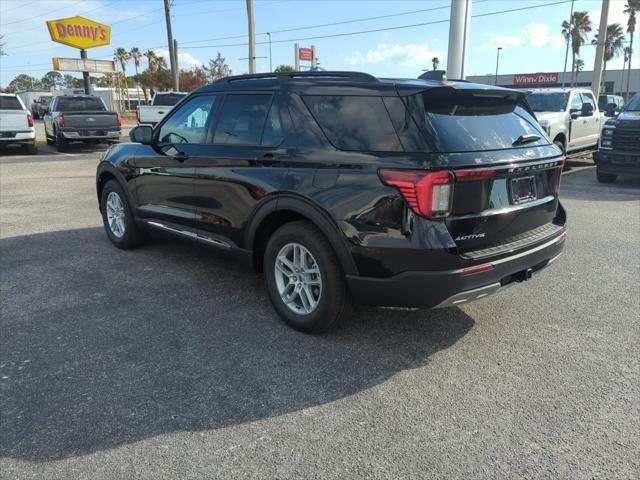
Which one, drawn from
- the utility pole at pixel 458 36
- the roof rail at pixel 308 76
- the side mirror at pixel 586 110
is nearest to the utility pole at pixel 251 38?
the utility pole at pixel 458 36

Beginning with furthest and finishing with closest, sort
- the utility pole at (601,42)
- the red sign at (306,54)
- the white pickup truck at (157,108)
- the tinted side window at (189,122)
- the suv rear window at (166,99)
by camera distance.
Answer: the red sign at (306,54)
the suv rear window at (166,99)
the white pickup truck at (157,108)
the utility pole at (601,42)
the tinted side window at (189,122)

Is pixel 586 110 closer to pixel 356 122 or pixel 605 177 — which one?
pixel 605 177

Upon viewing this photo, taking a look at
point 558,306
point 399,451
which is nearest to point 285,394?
point 399,451

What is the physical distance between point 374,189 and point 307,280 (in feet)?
3.10

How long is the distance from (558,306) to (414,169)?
2205 millimetres

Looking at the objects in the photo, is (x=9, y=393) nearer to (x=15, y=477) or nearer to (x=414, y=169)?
(x=15, y=477)

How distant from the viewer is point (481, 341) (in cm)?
375

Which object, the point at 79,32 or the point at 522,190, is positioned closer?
the point at 522,190

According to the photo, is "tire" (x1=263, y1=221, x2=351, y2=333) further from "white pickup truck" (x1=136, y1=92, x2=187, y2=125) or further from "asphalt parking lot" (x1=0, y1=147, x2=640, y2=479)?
"white pickup truck" (x1=136, y1=92, x2=187, y2=125)

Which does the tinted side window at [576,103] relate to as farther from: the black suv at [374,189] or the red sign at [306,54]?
the red sign at [306,54]

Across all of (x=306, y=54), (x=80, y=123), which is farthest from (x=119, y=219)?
(x=306, y=54)

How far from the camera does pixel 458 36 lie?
1273cm

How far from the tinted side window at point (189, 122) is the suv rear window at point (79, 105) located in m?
14.5

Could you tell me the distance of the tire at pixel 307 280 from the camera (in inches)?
138
